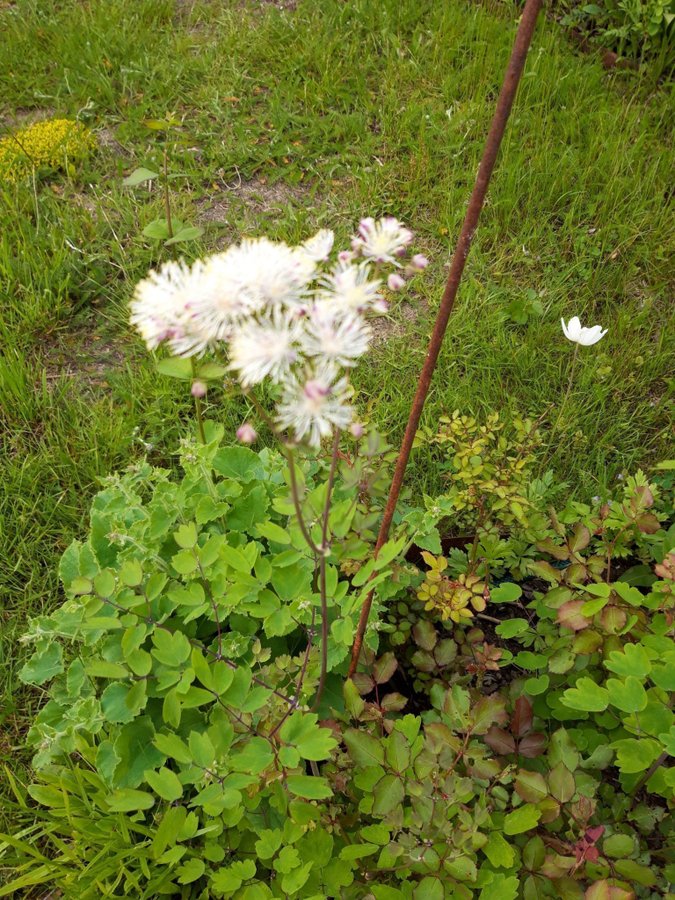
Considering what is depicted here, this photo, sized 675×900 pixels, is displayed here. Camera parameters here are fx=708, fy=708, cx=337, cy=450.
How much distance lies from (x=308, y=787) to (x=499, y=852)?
1.16 ft

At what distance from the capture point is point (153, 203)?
9.87 ft

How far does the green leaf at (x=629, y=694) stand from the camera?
3.96 feet

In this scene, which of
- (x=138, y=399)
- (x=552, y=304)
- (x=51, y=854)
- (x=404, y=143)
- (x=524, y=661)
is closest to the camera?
(x=524, y=661)

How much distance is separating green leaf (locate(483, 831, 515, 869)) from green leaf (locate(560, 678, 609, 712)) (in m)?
0.27

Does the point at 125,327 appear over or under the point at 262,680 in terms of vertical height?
under

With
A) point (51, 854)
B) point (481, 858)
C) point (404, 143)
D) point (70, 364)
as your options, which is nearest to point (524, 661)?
point (481, 858)

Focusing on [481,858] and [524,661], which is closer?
[481,858]

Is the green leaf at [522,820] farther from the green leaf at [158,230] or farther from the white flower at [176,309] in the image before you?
the green leaf at [158,230]

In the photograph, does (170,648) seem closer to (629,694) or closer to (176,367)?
(176,367)

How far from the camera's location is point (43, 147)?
3143 millimetres

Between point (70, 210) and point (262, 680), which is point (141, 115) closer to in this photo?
point (70, 210)

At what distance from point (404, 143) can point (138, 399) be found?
1.75m

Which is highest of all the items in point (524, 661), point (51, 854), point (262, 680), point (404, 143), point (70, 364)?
point (404, 143)

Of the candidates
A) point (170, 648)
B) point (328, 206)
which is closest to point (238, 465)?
point (170, 648)
